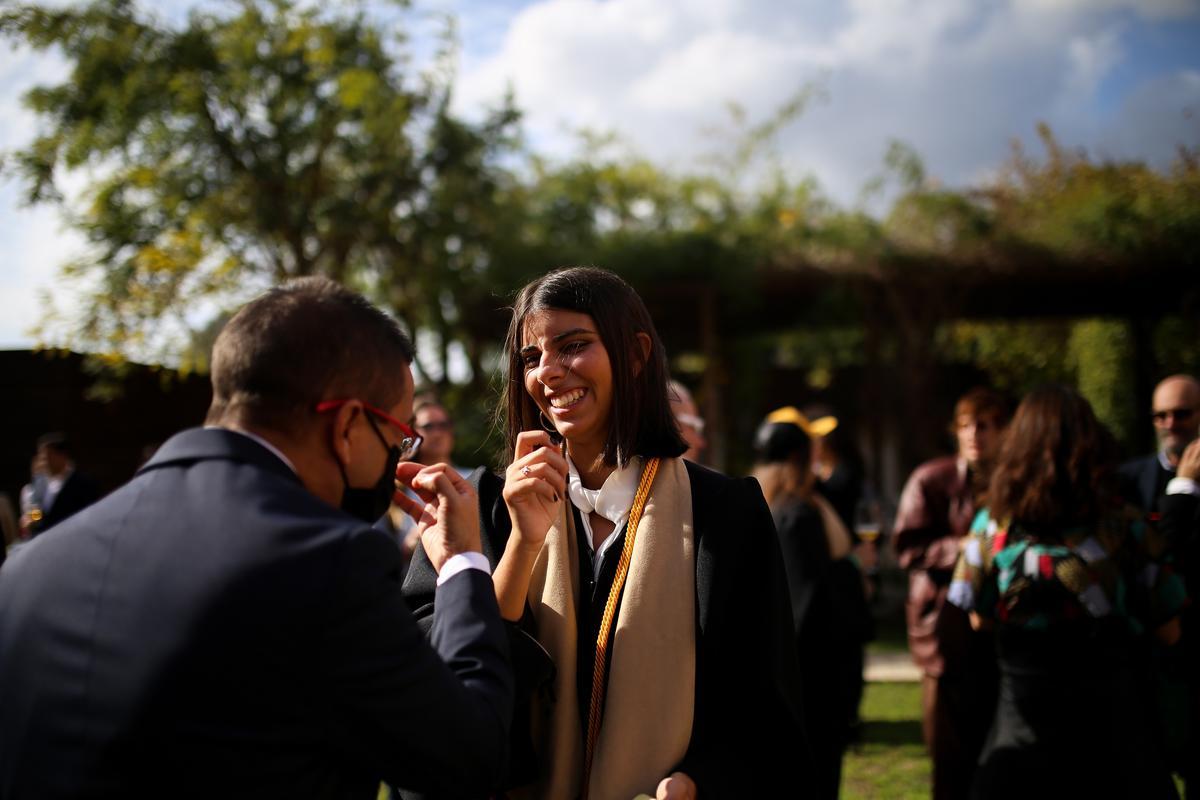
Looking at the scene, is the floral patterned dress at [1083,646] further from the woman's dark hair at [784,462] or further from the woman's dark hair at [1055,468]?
the woman's dark hair at [784,462]

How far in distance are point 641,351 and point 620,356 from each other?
0.34ft

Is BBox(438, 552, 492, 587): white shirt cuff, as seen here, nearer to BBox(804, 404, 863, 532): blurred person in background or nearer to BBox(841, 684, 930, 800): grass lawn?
BBox(804, 404, 863, 532): blurred person in background

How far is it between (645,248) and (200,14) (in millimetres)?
5145

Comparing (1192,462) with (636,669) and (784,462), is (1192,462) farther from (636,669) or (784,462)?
(636,669)

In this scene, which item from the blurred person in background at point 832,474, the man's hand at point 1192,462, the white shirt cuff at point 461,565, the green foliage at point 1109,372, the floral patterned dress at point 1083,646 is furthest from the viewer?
the green foliage at point 1109,372

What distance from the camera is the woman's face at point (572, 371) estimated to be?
2398mm

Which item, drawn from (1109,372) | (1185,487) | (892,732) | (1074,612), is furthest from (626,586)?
(1109,372)

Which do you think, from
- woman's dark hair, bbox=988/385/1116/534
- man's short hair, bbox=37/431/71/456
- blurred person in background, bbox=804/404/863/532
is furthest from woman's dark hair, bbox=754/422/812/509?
man's short hair, bbox=37/431/71/456

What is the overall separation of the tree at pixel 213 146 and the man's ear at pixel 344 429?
6952 mm

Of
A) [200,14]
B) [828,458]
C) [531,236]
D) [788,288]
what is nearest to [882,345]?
[788,288]

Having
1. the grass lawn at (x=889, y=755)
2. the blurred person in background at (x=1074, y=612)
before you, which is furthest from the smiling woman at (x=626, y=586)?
the grass lawn at (x=889, y=755)

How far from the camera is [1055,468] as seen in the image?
3.46m

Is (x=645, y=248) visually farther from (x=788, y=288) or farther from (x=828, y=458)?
(x=828, y=458)

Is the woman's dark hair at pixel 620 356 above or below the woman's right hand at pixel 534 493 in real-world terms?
above
